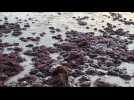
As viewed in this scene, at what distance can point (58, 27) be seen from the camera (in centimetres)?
1179

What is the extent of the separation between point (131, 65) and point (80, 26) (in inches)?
161

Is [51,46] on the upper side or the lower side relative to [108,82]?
upper

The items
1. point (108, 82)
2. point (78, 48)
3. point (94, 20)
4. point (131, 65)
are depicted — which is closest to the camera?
point (108, 82)

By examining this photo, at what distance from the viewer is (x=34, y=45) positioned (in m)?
9.80

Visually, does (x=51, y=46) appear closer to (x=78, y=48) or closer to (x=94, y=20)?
(x=78, y=48)

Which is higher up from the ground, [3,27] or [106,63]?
[3,27]
